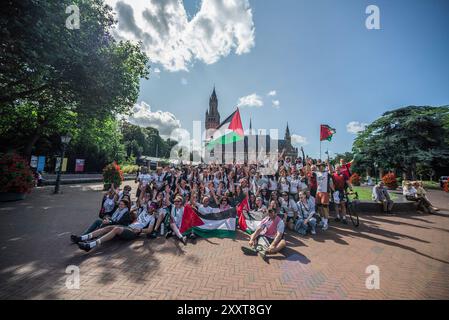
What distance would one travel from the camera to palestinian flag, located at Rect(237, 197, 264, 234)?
7332mm

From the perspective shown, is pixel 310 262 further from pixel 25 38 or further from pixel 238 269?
pixel 25 38

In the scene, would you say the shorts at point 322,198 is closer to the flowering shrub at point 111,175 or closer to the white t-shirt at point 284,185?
the white t-shirt at point 284,185

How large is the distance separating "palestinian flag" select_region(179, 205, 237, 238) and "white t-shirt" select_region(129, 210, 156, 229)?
1.09 m

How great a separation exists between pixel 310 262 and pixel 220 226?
3.35 meters

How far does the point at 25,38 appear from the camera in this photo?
750cm

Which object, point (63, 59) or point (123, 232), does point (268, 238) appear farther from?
point (63, 59)

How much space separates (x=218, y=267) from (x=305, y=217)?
4729 millimetres

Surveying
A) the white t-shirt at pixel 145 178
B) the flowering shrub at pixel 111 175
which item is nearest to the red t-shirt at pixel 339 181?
the white t-shirt at pixel 145 178

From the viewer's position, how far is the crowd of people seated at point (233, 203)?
233 inches

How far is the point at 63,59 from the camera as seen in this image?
9.33 metres

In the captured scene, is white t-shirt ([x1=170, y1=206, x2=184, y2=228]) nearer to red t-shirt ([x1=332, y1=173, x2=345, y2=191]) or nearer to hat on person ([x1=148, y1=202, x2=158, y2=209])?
hat on person ([x1=148, y1=202, x2=158, y2=209])

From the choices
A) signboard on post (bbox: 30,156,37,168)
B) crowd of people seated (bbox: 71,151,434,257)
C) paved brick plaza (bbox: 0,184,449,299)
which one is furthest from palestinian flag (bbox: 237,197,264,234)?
signboard on post (bbox: 30,156,37,168)

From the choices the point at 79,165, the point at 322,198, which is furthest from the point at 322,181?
the point at 79,165

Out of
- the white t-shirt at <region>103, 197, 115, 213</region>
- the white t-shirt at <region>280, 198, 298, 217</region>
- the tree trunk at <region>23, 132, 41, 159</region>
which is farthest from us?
the tree trunk at <region>23, 132, 41, 159</region>
